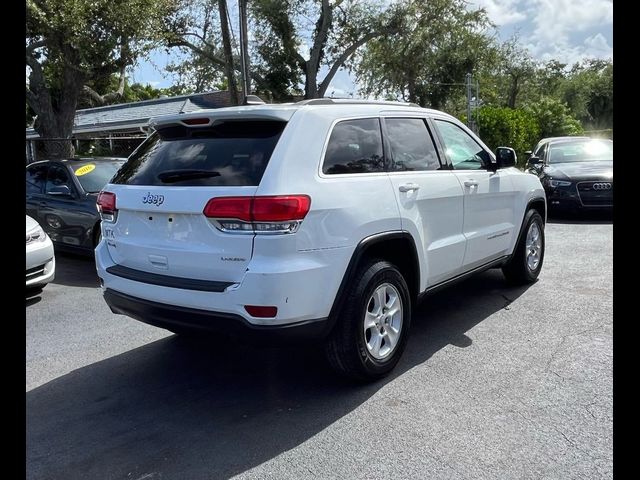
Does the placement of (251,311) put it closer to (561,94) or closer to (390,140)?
(390,140)

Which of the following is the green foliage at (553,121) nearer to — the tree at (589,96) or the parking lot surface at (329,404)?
the tree at (589,96)

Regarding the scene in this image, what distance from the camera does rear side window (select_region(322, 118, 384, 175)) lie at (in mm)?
3674

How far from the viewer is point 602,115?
56594 mm

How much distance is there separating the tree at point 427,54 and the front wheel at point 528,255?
831 inches

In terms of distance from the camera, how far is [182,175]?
141 inches

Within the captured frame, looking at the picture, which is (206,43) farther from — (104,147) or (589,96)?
(589,96)

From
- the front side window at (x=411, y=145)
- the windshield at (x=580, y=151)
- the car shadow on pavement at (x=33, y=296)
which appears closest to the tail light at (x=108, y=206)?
the front side window at (x=411, y=145)

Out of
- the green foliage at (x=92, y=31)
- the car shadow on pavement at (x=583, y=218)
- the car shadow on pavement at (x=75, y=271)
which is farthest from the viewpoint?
the green foliage at (x=92, y=31)

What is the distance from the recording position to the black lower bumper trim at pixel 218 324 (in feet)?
10.7

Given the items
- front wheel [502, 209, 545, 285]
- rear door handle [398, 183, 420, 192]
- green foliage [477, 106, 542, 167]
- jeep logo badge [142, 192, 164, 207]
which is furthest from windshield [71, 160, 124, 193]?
green foliage [477, 106, 542, 167]

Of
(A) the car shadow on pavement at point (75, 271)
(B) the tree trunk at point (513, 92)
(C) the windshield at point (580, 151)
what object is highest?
(B) the tree trunk at point (513, 92)

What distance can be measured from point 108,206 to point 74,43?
31.5 feet
